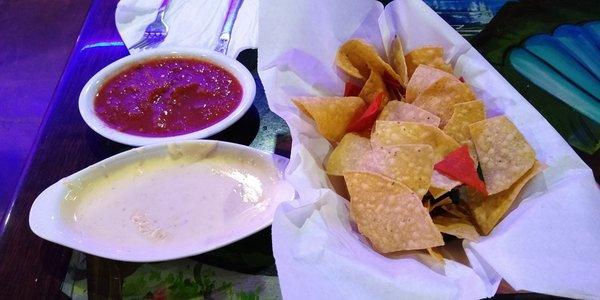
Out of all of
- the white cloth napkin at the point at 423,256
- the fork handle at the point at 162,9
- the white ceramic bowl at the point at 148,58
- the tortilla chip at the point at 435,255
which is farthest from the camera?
the fork handle at the point at 162,9

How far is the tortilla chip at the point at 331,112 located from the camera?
48.8 inches

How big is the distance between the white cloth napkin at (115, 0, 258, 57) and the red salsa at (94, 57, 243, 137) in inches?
7.8

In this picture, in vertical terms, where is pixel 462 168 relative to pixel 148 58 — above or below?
above

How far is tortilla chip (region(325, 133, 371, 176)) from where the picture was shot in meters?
1.17

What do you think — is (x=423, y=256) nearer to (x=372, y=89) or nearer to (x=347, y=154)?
(x=347, y=154)

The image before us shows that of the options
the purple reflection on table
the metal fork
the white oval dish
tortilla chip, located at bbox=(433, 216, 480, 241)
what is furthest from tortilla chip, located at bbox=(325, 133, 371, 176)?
the purple reflection on table

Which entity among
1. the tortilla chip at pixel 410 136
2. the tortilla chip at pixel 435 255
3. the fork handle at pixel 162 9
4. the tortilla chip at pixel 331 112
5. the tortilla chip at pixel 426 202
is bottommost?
the fork handle at pixel 162 9

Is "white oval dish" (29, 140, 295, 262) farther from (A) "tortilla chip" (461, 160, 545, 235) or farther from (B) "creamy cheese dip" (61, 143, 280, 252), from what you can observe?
(A) "tortilla chip" (461, 160, 545, 235)

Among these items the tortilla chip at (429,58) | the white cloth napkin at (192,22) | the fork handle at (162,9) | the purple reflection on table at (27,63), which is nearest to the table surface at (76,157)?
the white cloth napkin at (192,22)

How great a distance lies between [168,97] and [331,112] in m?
0.49

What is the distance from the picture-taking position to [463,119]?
120 cm

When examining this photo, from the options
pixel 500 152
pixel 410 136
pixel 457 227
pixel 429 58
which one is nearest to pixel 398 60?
pixel 429 58

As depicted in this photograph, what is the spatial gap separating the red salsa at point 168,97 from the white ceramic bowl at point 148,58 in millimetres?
15

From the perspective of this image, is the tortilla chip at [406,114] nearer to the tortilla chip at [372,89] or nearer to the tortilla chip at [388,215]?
the tortilla chip at [372,89]
